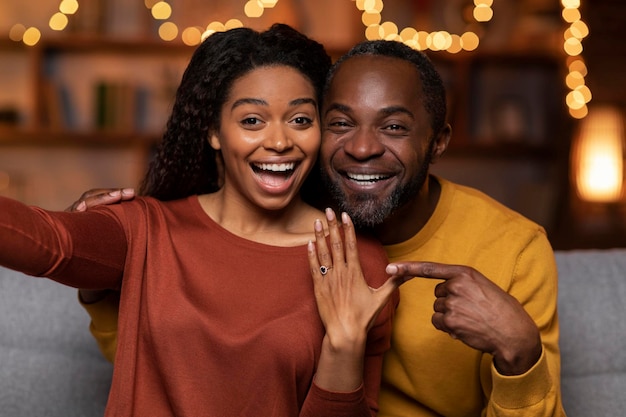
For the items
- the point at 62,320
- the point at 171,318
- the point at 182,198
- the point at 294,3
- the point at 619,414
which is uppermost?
the point at 294,3

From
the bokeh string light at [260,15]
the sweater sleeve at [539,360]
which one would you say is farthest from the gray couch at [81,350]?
the bokeh string light at [260,15]

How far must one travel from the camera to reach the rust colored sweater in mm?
1698

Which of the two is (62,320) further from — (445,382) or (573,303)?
(573,303)

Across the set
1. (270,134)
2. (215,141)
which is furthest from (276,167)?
(215,141)

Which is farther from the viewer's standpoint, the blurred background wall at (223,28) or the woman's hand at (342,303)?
the blurred background wall at (223,28)

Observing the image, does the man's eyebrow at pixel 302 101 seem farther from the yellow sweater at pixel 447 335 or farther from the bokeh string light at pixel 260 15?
the bokeh string light at pixel 260 15

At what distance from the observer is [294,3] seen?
15.4 ft

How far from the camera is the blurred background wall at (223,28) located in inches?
179

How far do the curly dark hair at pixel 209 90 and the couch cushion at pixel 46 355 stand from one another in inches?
16.2

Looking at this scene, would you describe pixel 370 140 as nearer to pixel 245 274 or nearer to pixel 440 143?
pixel 440 143

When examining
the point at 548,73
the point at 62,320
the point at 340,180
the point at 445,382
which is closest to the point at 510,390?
the point at 445,382

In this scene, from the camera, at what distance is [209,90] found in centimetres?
187

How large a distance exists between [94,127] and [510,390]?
3335mm

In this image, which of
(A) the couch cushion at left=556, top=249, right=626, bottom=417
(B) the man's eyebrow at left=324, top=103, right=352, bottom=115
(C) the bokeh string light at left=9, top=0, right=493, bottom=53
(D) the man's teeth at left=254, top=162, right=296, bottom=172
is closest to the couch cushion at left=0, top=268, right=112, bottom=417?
(D) the man's teeth at left=254, top=162, right=296, bottom=172
